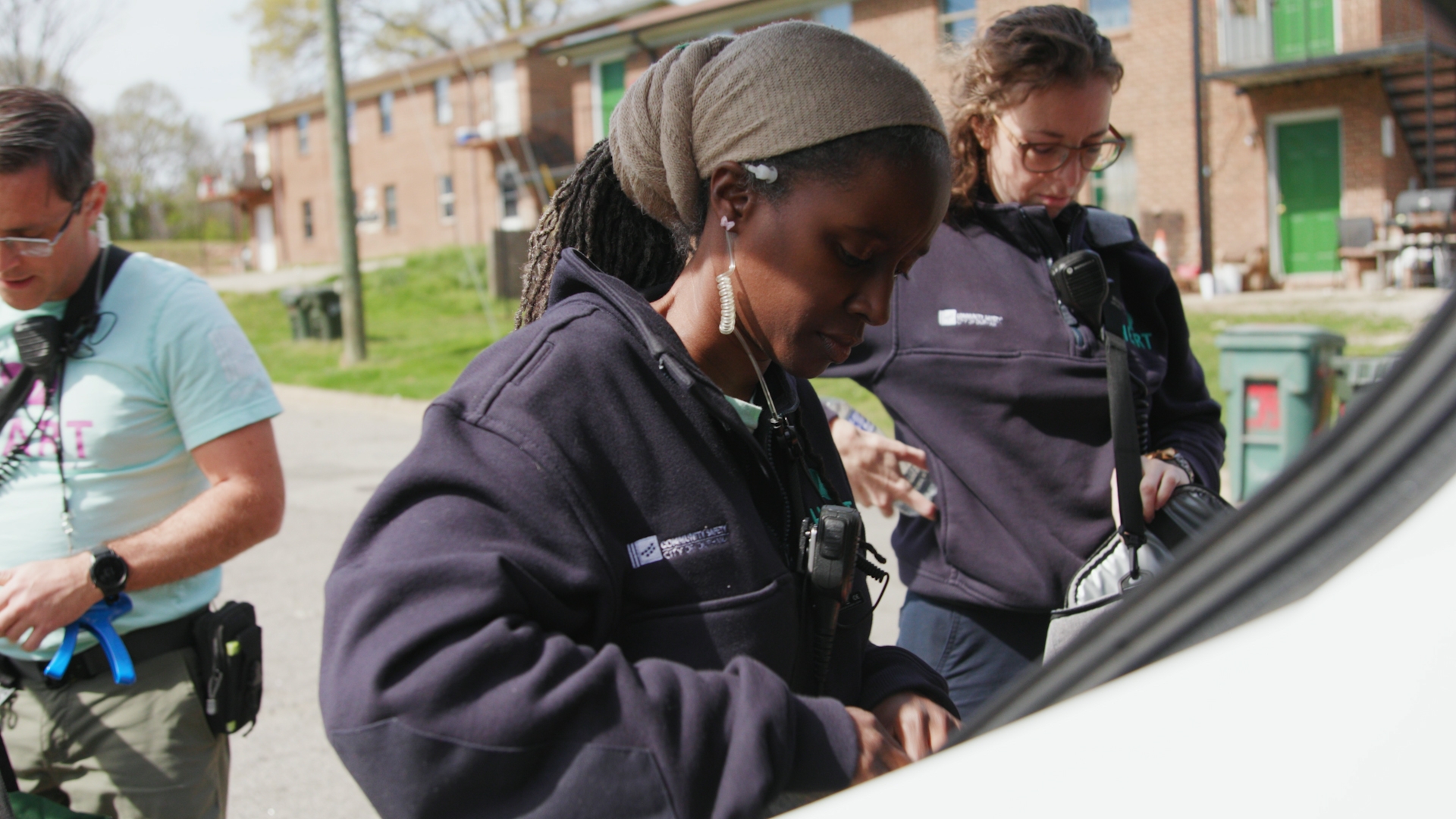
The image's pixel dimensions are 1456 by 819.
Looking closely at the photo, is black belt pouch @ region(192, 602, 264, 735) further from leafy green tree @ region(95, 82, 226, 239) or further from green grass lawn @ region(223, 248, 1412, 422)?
leafy green tree @ region(95, 82, 226, 239)

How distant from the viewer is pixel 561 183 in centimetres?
165

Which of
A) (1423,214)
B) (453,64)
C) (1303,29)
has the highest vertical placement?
(453,64)

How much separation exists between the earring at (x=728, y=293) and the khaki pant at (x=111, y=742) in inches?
69.0

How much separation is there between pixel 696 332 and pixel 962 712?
128 centimetres

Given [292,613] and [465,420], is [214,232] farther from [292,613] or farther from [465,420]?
[465,420]

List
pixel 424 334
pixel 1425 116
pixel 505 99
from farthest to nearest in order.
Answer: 1. pixel 505 99
2. pixel 424 334
3. pixel 1425 116

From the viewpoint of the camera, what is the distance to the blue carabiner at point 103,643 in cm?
224

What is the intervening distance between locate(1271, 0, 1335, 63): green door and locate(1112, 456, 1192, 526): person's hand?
1543cm

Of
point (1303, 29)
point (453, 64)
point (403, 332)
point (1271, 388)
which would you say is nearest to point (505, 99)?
point (453, 64)

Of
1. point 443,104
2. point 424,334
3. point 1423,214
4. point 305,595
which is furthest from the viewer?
point 443,104

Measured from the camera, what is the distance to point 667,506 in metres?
1.23

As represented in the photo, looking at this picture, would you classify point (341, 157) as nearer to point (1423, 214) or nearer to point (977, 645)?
point (1423, 214)

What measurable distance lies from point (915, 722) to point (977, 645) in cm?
99

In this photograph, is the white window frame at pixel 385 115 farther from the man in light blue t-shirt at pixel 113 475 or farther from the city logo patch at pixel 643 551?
the city logo patch at pixel 643 551
